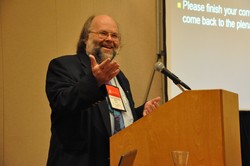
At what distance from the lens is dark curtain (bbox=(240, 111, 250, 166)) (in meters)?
3.97

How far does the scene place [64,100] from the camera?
1.75 metres

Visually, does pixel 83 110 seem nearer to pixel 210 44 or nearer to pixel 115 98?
pixel 115 98

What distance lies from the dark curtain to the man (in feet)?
6.81

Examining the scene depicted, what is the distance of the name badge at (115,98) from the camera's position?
2.05 meters

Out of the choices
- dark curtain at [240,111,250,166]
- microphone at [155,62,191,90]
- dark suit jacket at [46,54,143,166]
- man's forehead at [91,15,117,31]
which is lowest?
dark curtain at [240,111,250,166]

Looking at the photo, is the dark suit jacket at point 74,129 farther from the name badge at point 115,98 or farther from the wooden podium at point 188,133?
the wooden podium at point 188,133

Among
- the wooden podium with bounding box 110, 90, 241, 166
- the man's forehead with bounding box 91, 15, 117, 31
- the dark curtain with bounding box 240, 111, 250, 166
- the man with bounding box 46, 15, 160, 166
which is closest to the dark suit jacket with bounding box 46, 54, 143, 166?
the man with bounding box 46, 15, 160, 166

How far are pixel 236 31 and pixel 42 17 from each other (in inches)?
76.3

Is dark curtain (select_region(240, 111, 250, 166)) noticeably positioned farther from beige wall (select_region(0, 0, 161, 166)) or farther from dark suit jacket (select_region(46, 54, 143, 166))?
dark suit jacket (select_region(46, 54, 143, 166))

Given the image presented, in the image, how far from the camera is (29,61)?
324 centimetres

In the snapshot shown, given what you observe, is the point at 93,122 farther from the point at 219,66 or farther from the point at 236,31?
the point at 236,31

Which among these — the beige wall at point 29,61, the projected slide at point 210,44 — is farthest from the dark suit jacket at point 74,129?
the projected slide at point 210,44

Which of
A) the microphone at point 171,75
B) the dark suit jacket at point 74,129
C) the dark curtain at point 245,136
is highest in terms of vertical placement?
the microphone at point 171,75

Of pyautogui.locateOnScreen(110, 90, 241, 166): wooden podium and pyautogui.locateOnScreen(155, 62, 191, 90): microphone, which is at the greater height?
pyautogui.locateOnScreen(155, 62, 191, 90): microphone
